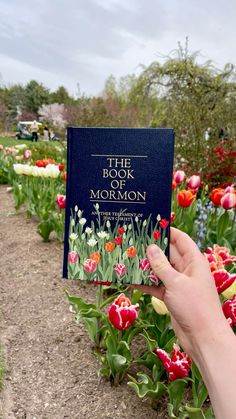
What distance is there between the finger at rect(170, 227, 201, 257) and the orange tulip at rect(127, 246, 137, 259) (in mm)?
149

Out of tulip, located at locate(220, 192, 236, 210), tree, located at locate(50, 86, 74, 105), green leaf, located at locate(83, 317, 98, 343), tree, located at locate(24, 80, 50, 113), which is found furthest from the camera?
tree, located at locate(50, 86, 74, 105)

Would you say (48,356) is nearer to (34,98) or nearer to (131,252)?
(131,252)

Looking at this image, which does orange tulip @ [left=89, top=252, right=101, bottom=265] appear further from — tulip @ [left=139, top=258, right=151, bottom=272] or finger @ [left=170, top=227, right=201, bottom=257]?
finger @ [left=170, top=227, right=201, bottom=257]

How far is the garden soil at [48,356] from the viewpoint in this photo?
1553mm

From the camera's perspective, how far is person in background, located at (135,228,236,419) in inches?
34.8

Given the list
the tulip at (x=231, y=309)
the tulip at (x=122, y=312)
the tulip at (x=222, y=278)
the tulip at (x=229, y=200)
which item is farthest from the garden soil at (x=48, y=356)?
the tulip at (x=229, y=200)

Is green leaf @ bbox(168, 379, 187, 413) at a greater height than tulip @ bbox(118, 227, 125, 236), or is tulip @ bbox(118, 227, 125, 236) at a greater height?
tulip @ bbox(118, 227, 125, 236)

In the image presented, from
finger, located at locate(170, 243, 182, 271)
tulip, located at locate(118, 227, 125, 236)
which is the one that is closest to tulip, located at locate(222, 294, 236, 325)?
finger, located at locate(170, 243, 182, 271)

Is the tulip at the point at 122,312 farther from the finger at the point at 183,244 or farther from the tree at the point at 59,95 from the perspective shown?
the tree at the point at 59,95

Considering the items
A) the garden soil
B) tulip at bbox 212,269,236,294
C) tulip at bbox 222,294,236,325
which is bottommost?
the garden soil

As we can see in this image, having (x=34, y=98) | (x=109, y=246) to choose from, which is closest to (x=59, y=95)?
(x=34, y=98)

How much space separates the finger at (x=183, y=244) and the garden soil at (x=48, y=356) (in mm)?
720

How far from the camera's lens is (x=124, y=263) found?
110 centimetres

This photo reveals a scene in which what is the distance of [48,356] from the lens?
1839mm
